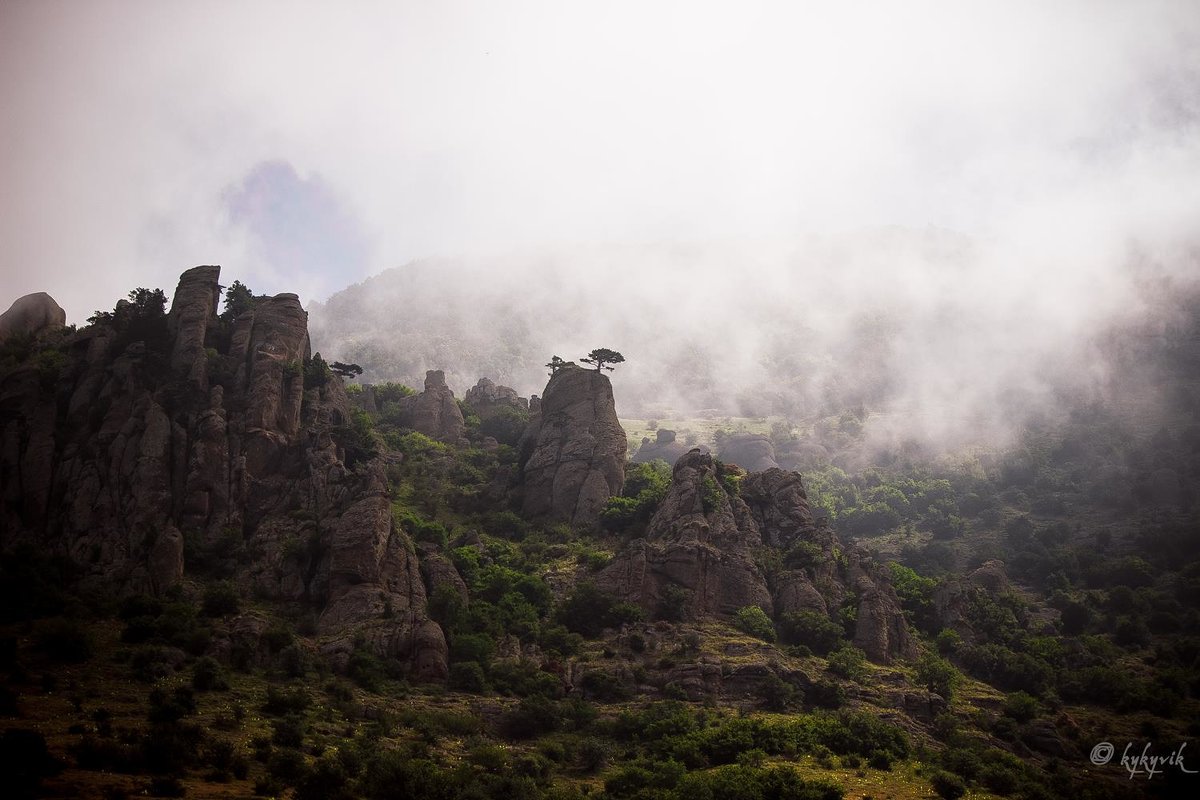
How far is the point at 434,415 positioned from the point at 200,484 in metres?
49.9

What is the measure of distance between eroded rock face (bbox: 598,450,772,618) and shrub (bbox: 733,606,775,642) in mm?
1403

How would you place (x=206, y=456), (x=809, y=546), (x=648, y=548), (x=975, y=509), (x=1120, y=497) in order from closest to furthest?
(x=206, y=456)
(x=648, y=548)
(x=809, y=546)
(x=1120, y=497)
(x=975, y=509)

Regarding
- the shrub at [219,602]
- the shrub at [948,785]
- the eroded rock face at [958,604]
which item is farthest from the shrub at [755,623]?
the shrub at [219,602]

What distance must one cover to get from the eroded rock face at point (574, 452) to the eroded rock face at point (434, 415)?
16013 millimetres

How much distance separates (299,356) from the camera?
94.8 m

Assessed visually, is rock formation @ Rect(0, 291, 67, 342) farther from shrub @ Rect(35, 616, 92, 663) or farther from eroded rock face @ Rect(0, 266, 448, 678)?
shrub @ Rect(35, 616, 92, 663)

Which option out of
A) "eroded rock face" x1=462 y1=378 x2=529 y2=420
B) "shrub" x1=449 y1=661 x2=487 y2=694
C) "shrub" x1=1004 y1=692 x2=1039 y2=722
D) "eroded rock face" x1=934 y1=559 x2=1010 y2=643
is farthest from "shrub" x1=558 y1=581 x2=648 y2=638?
"eroded rock face" x1=462 y1=378 x2=529 y2=420

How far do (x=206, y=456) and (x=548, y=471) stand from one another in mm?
38393

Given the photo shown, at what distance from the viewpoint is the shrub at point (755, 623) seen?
78812 mm

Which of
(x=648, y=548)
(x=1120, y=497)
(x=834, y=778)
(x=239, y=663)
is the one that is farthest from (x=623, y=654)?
(x=1120, y=497)

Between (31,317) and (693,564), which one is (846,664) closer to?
(693,564)

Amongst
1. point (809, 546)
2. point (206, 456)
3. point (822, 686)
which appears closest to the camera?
point (822, 686)

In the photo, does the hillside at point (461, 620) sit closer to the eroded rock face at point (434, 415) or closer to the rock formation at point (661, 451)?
the eroded rock face at point (434, 415)

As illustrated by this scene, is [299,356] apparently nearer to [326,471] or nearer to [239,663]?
[326,471]
